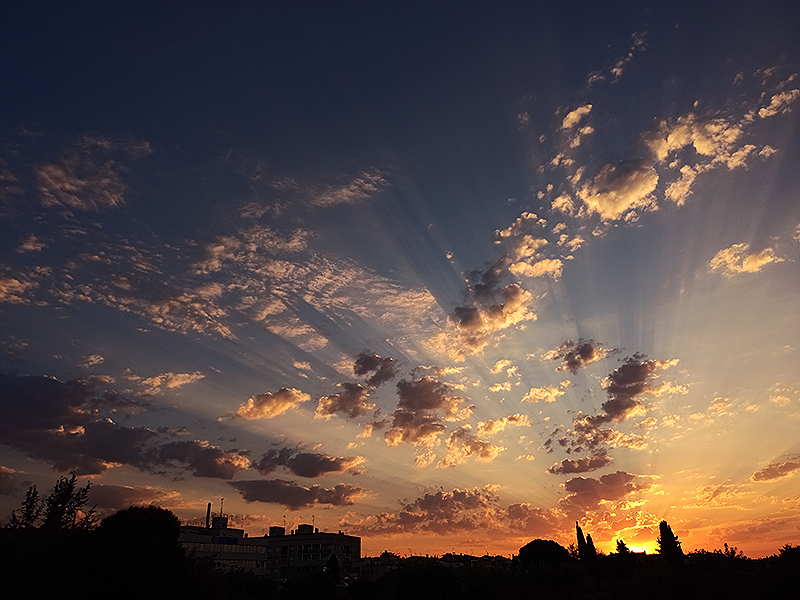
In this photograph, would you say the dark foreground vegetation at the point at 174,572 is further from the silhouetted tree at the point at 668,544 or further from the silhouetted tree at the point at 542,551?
the silhouetted tree at the point at 542,551

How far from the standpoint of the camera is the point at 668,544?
52.3 m

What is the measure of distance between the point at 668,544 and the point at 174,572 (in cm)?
4989

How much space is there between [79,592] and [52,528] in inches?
214

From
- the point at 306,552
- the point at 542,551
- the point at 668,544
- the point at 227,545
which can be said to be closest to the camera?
the point at 668,544

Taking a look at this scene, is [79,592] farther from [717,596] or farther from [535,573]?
[717,596]

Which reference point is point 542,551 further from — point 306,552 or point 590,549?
point 306,552

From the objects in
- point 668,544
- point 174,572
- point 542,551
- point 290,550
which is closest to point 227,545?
point 290,550

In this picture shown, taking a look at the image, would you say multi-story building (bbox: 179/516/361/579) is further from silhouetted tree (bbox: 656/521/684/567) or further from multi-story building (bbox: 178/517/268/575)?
silhouetted tree (bbox: 656/521/684/567)

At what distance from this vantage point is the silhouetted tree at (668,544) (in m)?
50.8

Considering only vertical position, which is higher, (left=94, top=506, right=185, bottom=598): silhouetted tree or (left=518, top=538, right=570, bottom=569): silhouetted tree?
(left=94, top=506, right=185, bottom=598): silhouetted tree

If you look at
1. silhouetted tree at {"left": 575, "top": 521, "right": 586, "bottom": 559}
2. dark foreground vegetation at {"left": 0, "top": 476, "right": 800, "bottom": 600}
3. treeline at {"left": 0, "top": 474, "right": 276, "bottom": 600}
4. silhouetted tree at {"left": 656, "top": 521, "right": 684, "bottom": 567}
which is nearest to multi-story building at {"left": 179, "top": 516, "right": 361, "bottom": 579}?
silhouetted tree at {"left": 575, "top": 521, "right": 586, "bottom": 559}

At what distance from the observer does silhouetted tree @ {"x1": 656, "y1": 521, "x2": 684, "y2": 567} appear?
5084cm

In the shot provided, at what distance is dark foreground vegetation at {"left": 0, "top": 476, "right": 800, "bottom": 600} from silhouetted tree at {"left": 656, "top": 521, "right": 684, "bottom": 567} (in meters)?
10.8

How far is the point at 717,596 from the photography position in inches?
1080
